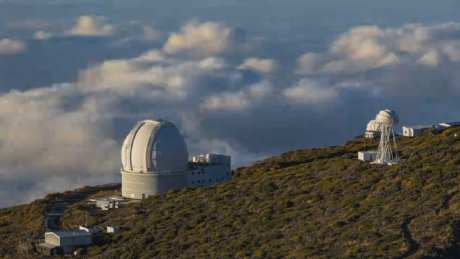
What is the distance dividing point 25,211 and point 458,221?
110 ft

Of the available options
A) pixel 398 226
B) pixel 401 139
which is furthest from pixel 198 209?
pixel 401 139

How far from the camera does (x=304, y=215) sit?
61.6 m

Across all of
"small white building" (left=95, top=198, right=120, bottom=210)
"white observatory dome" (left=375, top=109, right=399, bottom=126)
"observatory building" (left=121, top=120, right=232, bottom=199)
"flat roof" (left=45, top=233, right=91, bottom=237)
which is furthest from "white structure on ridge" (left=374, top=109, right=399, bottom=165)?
"flat roof" (left=45, top=233, right=91, bottom=237)

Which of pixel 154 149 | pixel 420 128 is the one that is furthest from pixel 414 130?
pixel 154 149

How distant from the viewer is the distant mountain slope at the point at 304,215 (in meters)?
54.0

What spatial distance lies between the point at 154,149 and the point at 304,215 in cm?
1603

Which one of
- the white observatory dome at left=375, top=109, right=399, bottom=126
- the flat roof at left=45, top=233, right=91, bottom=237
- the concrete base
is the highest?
the white observatory dome at left=375, top=109, right=399, bottom=126

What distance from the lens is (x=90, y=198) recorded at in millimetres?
80125

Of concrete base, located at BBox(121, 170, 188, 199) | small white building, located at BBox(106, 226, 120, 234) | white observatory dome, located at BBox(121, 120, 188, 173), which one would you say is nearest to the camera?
small white building, located at BBox(106, 226, 120, 234)

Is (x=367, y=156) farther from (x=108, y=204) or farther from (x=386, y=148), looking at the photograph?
(x=108, y=204)

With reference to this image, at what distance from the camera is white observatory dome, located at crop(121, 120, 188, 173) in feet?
246

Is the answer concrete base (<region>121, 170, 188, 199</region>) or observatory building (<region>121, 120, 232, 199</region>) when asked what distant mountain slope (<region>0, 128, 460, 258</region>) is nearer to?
concrete base (<region>121, 170, 188, 199</region>)

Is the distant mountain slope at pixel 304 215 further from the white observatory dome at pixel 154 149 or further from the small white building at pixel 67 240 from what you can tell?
the white observatory dome at pixel 154 149

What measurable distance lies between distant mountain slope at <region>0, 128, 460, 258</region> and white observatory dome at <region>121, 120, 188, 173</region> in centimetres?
277
